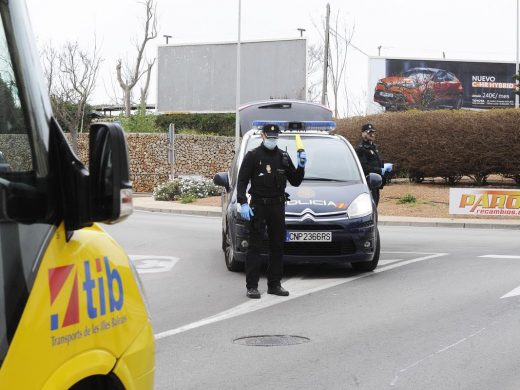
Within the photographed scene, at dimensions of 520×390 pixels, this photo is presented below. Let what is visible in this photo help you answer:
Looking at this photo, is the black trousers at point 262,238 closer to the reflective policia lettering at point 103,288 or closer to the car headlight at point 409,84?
the reflective policia lettering at point 103,288

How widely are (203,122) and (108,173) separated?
48.9m

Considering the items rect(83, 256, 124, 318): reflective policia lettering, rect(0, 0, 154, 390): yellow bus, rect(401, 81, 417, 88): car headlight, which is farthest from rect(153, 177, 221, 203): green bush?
rect(401, 81, 417, 88): car headlight

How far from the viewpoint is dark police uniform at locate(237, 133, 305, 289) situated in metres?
9.36

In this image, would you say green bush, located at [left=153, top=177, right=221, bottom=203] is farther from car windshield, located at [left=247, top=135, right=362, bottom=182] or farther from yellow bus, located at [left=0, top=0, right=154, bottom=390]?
yellow bus, located at [left=0, top=0, right=154, bottom=390]

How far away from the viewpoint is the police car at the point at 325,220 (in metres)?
10.6

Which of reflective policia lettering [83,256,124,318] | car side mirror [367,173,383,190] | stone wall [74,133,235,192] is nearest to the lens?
reflective policia lettering [83,256,124,318]

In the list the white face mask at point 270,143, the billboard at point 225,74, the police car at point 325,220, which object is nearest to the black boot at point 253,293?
the police car at point 325,220

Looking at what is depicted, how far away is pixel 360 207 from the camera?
1090cm

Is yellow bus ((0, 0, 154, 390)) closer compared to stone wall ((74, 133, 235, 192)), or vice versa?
yellow bus ((0, 0, 154, 390))

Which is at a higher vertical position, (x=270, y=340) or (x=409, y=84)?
(x=409, y=84)

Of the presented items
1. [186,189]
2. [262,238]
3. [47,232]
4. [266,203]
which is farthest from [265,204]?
[186,189]

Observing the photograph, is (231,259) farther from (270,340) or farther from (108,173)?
(108,173)

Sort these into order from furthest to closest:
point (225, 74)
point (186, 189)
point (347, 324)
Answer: point (225, 74), point (186, 189), point (347, 324)

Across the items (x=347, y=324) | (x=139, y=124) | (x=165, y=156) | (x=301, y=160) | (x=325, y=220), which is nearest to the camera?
(x=347, y=324)
